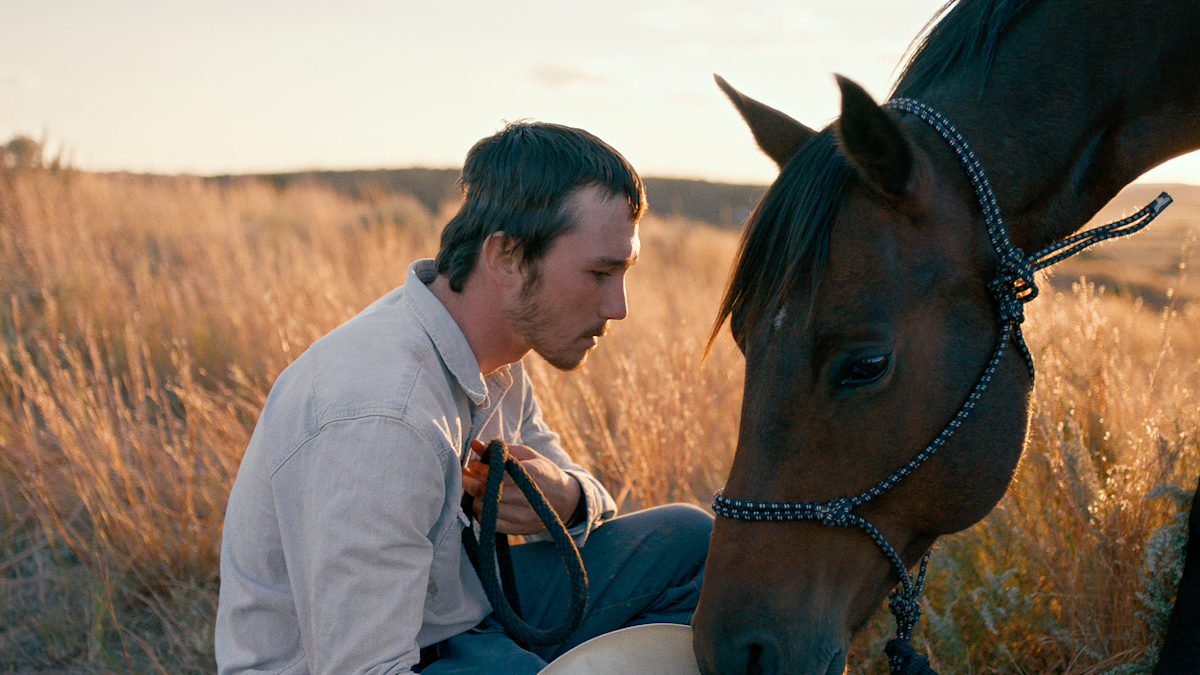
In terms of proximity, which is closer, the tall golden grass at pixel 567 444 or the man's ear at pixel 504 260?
the man's ear at pixel 504 260

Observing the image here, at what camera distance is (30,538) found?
3.53m

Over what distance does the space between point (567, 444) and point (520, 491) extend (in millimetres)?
1650

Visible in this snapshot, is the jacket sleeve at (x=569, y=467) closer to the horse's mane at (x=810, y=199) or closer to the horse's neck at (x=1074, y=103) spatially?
the horse's mane at (x=810, y=199)

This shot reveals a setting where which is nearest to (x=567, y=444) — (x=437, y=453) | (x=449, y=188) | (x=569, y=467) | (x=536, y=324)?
(x=569, y=467)

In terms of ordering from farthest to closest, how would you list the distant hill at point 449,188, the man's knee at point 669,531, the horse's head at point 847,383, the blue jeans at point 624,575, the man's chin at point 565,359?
the distant hill at point 449,188 → the man's knee at point 669,531 → the blue jeans at point 624,575 → the man's chin at point 565,359 → the horse's head at point 847,383

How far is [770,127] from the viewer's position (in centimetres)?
172

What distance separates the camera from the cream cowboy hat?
1.42m

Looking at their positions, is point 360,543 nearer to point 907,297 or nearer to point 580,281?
point 580,281

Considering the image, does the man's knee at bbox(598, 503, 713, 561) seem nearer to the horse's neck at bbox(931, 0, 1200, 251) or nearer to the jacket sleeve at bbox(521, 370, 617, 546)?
the jacket sleeve at bbox(521, 370, 617, 546)

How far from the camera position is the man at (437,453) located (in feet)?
4.76

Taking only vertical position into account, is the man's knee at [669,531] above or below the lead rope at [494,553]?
below

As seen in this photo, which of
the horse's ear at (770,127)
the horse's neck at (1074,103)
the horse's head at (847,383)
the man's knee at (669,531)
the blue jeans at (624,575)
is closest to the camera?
the horse's head at (847,383)

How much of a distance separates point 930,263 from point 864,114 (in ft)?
1.11

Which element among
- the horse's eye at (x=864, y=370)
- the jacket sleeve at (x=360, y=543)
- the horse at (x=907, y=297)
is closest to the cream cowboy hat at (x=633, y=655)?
the horse at (x=907, y=297)
